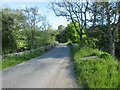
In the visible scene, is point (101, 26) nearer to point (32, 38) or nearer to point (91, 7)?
point (91, 7)

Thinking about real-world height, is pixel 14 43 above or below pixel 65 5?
below

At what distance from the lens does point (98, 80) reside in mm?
9523

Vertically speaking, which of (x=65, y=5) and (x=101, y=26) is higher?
(x=65, y=5)

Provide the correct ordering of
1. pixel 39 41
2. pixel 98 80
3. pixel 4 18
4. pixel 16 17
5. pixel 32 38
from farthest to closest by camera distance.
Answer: pixel 39 41 < pixel 32 38 < pixel 16 17 < pixel 4 18 < pixel 98 80

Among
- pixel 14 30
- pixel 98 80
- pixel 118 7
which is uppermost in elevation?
pixel 118 7

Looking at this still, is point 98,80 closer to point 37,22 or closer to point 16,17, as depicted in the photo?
point 16,17

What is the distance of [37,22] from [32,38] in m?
5.52

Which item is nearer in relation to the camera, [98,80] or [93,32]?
[98,80]

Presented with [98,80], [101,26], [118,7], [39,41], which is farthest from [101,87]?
[39,41]

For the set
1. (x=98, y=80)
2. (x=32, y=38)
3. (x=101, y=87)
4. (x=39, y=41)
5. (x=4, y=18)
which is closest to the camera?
(x=101, y=87)

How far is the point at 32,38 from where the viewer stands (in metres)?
45.3

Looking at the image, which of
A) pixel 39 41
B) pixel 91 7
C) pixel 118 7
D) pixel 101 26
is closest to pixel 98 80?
pixel 118 7

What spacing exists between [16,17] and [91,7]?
12853mm

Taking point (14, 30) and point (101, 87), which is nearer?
point (101, 87)
